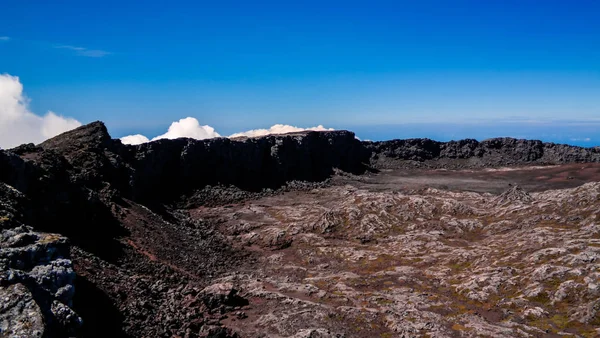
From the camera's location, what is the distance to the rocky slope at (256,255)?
45.2 m

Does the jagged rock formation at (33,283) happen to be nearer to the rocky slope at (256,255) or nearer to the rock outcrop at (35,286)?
the rock outcrop at (35,286)

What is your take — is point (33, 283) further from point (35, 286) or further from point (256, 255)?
point (256, 255)

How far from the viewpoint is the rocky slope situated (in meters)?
45.2

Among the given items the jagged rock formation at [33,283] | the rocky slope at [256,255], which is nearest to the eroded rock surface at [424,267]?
the rocky slope at [256,255]

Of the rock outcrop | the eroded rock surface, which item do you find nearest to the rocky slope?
the rock outcrop

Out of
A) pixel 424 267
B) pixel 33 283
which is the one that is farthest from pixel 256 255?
pixel 33 283

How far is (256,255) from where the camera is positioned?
280 ft

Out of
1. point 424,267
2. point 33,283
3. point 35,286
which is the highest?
point 33,283

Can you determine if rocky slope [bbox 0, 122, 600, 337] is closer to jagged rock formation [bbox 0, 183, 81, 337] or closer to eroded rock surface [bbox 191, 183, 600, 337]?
jagged rock formation [bbox 0, 183, 81, 337]

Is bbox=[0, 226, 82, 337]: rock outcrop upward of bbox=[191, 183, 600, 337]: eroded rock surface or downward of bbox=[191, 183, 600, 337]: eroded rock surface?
upward

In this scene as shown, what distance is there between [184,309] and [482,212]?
73.7 m

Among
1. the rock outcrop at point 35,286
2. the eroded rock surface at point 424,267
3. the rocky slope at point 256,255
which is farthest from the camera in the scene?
the eroded rock surface at point 424,267

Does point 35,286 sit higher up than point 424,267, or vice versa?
point 35,286

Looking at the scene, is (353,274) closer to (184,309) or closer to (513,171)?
(184,309)
